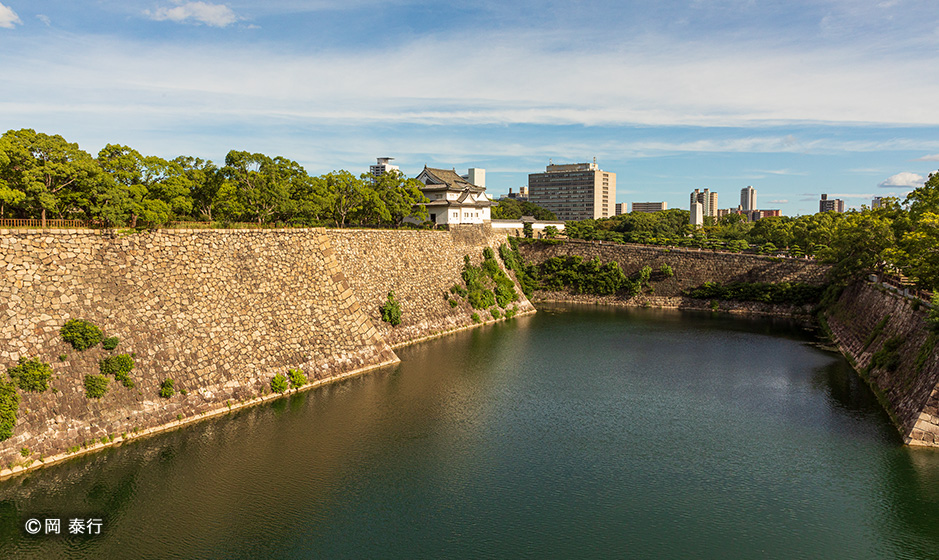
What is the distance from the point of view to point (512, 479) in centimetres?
1809

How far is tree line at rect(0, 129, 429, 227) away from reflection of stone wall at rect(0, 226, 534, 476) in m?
2.35

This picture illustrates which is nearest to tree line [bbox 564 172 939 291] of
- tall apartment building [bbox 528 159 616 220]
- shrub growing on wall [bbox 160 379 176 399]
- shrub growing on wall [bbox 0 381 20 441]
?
shrub growing on wall [bbox 160 379 176 399]

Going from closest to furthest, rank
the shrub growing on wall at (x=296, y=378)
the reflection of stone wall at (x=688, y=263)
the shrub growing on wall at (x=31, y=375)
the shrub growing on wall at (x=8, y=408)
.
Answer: the shrub growing on wall at (x=8, y=408) < the shrub growing on wall at (x=31, y=375) < the shrub growing on wall at (x=296, y=378) < the reflection of stone wall at (x=688, y=263)

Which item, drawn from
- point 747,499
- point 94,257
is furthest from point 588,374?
point 94,257

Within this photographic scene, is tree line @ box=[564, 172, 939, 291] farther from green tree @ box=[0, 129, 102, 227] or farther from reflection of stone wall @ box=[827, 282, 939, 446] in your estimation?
green tree @ box=[0, 129, 102, 227]

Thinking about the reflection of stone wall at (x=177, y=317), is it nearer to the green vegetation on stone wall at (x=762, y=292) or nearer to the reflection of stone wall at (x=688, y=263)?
the reflection of stone wall at (x=688, y=263)

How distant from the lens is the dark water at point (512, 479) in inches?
576

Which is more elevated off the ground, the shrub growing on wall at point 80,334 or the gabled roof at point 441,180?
the gabled roof at point 441,180

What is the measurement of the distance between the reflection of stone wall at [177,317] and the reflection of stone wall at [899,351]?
23490 millimetres

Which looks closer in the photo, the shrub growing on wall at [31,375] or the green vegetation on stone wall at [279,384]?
the shrub growing on wall at [31,375]

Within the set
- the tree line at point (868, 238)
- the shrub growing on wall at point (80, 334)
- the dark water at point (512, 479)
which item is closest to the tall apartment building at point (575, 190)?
the tree line at point (868, 238)

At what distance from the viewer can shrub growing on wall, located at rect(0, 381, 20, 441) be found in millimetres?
16750

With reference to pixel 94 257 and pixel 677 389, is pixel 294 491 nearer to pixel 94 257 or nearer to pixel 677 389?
pixel 94 257

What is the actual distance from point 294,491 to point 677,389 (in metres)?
18.9
